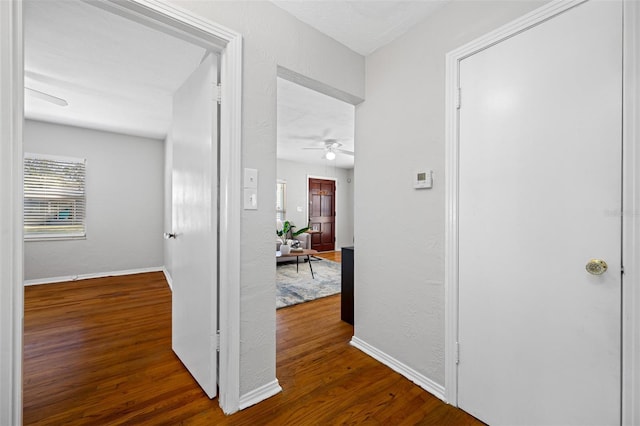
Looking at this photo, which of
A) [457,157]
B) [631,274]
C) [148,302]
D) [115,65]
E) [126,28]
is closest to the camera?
[631,274]

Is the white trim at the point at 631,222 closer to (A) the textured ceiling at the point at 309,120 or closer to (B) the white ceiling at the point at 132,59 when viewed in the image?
(B) the white ceiling at the point at 132,59

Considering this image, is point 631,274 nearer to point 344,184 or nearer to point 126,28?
point 126,28

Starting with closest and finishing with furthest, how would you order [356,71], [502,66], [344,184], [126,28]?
[502,66], [126,28], [356,71], [344,184]

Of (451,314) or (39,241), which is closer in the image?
(451,314)

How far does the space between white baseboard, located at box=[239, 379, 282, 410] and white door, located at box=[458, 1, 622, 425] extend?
1.11 m

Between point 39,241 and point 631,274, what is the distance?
6165 mm

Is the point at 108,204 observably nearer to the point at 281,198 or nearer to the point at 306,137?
the point at 281,198

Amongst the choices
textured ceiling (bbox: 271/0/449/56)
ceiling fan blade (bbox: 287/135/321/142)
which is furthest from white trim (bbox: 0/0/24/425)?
ceiling fan blade (bbox: 287/135/321/142)

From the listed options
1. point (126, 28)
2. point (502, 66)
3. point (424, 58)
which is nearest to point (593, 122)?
point (502, 66)

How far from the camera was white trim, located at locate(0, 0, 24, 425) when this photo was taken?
90cm

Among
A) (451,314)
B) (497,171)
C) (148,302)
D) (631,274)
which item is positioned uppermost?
(497,171)

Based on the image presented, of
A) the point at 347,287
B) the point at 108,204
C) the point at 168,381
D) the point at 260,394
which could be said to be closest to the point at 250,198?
the point at 260,394

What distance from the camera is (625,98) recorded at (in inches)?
40.7

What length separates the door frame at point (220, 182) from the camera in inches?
35.5
